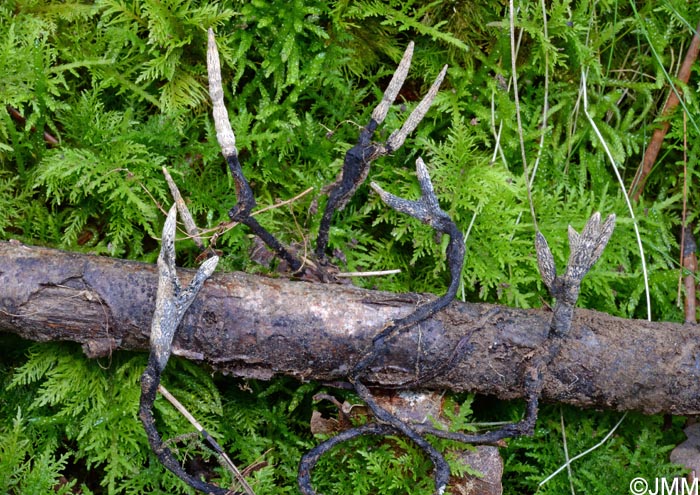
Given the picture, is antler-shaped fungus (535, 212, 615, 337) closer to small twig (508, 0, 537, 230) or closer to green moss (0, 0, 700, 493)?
green moss (0, 0, 700, 493)

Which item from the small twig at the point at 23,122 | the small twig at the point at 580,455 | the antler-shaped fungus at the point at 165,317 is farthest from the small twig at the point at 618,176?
the small twig at the point at 23,122

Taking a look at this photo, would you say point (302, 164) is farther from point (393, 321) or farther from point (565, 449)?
point (565, 449)

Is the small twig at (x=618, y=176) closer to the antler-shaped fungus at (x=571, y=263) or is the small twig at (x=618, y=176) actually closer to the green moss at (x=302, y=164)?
the green moss at (x=302, y=164)

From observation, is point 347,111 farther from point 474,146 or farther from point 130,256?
point 130,256

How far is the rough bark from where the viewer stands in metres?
2.39

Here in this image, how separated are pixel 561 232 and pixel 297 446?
148 centimetres

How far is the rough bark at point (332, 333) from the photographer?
2.39 m

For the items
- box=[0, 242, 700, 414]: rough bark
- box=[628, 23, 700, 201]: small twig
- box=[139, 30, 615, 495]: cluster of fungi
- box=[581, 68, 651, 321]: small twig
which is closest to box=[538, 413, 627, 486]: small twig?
box=[0, 242, 700, 414]: rough bark

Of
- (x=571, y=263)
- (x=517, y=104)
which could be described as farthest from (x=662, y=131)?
(x=571, y=263)

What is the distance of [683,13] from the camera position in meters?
2.93

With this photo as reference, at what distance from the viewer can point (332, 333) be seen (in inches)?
94.6

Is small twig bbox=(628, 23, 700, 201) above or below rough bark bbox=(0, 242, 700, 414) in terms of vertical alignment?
above

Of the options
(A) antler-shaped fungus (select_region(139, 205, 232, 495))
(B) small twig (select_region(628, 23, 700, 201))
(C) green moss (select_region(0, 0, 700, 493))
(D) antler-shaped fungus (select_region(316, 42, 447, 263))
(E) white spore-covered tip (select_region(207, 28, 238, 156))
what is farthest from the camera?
(B) small twig (select_region(628, 23, 700, 201))

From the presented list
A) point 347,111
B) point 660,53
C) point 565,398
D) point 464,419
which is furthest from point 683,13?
point 464,419
